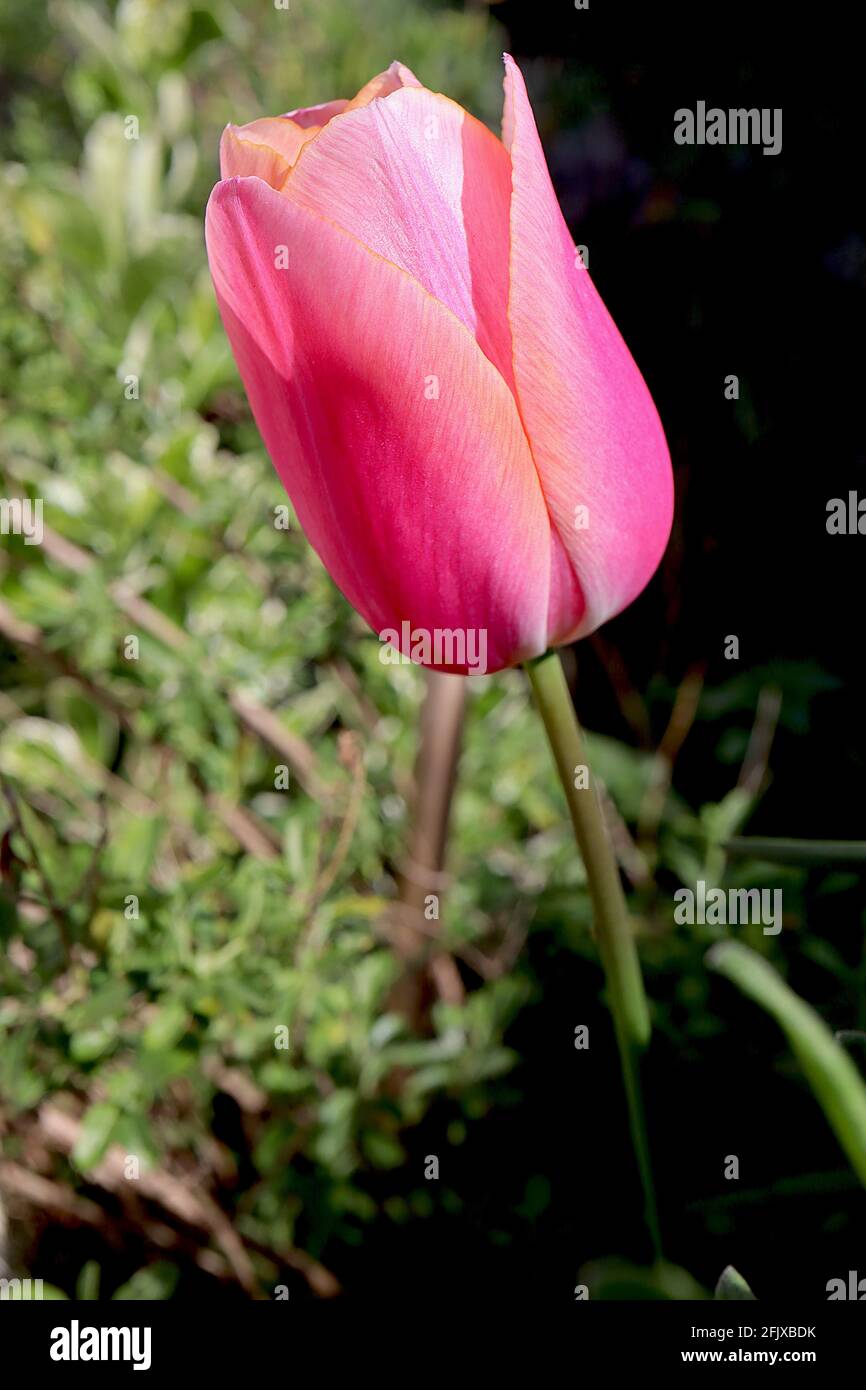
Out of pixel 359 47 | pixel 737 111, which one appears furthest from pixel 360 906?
pixel 359 47

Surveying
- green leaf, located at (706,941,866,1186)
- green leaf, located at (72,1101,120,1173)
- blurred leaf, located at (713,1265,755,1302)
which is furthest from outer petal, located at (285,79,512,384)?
green leaf, located at (72,1101,120,1173)

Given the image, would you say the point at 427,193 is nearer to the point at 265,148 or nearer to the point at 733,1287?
the point at 265,148

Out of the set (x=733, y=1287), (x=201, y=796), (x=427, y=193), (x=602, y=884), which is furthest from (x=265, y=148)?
(x=201, y=796)

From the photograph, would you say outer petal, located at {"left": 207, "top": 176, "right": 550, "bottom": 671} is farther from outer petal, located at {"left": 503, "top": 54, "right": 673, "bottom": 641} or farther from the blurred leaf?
the blurred leaf

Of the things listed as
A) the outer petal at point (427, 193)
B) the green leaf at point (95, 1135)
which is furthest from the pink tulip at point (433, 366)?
the green leaf at point (95, 1135)

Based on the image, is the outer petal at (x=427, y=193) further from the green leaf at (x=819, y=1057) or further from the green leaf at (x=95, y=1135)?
the green leaf at (x=95, y=1135)

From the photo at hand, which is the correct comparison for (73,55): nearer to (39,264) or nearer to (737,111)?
(39,264)
